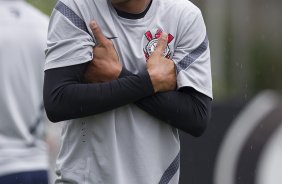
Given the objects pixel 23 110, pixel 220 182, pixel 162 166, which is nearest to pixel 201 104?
pixel 162 166

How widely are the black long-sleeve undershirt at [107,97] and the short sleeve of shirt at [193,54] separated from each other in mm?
86

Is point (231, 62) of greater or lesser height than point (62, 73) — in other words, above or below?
below

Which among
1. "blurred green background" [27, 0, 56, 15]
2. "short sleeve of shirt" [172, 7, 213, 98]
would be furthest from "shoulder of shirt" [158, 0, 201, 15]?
"blurred green background" [27, 0, 56, 15]

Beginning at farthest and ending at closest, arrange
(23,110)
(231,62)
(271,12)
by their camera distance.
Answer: (271,12), (231,62), (23,110)

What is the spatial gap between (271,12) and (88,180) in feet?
42.7

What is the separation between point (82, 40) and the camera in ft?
16.5

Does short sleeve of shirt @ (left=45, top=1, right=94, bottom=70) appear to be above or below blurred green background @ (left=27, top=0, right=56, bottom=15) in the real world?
above

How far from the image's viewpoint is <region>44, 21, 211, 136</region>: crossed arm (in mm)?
4974

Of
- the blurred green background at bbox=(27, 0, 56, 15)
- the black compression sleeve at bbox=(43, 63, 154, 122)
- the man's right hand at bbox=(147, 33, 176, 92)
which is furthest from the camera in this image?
the blurred green background at bbox=(27, 0, 56, 15)

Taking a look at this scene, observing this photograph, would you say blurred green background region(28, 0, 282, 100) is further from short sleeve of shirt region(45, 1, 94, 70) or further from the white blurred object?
short sleeve of shirt region(45, 1, 94, 70)

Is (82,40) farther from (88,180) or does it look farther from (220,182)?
(220,182)

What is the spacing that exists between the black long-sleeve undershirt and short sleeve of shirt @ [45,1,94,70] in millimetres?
39

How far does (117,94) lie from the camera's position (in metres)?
4.98

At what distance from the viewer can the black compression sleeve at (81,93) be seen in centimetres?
497
